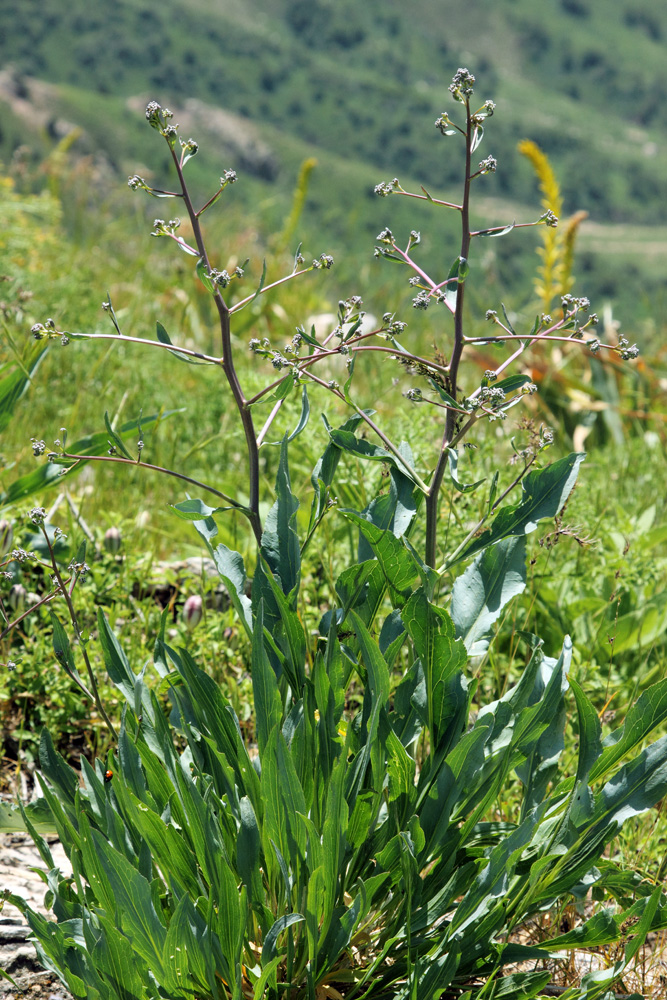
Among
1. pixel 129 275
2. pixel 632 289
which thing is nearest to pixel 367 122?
pixel 632 289

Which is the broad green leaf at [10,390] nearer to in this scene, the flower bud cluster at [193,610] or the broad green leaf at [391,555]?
the flower bud cluster at [193,610]

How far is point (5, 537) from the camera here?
6.91 ft

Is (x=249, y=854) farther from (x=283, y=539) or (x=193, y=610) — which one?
(x=193, y=610)

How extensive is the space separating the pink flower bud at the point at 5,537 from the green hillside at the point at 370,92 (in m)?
38.3

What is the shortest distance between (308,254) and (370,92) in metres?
114

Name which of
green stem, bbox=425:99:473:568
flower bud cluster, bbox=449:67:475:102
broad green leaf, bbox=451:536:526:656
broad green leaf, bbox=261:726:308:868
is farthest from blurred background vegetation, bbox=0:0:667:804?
flower bud cluster, bbox=449:67:475:102

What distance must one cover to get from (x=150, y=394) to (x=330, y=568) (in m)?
1.83

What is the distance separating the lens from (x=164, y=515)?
9.47 ft

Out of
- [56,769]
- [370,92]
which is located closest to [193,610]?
[56,769]

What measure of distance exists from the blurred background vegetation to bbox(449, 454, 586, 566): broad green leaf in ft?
0.36

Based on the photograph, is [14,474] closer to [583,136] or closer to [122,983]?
[122,983]

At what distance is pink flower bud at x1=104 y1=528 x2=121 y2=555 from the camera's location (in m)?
2.21

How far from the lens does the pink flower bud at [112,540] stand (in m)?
2.21

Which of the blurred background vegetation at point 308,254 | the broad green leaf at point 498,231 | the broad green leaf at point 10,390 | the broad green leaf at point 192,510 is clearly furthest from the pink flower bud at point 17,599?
the broad green leaf at point 498,231
